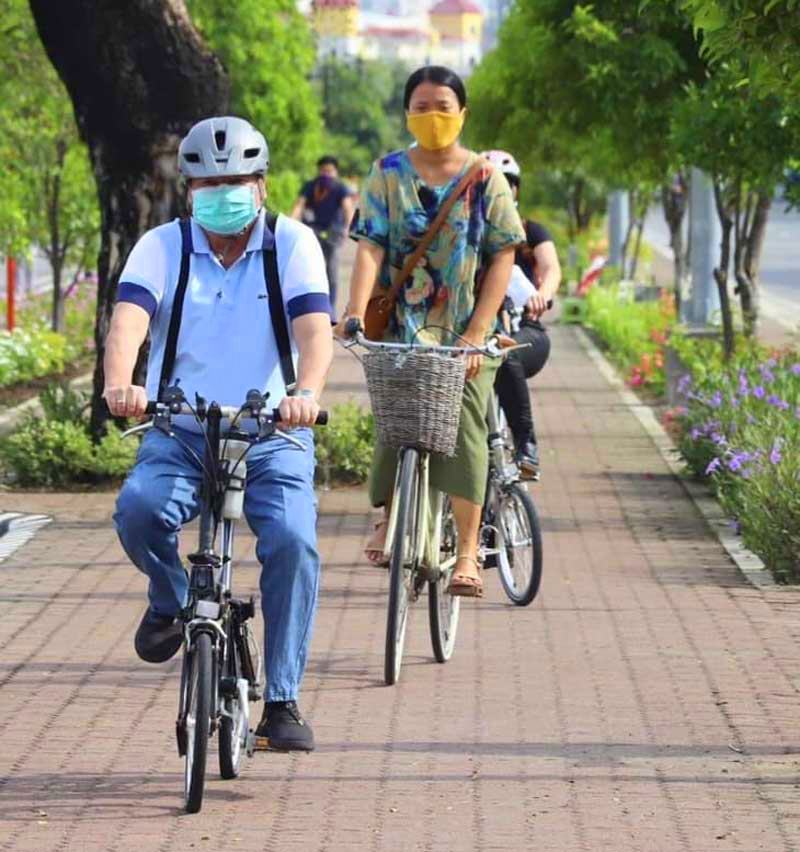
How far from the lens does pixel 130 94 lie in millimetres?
13172

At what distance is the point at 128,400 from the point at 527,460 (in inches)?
178

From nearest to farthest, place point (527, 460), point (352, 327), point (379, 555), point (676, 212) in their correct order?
point (352, 327) → point (379, 555) → point (527, 460) → point (676, 212)

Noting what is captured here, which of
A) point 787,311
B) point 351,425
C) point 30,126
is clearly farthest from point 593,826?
point 787,311

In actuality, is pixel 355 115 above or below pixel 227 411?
below

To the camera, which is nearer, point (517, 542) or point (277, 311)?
point (277, 311)

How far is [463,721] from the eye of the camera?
7266mm

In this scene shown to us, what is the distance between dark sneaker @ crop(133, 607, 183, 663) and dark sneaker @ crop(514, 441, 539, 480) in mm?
3916

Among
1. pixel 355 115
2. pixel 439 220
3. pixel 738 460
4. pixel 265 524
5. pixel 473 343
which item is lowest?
pixel 355 115

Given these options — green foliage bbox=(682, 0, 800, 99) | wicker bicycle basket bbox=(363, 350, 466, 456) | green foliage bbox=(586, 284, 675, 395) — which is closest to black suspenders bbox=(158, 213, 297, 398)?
wicker bicycle basket bbox=(363, 350, 466, 456)

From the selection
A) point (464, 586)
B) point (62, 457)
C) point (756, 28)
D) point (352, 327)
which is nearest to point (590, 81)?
point (62, 457)

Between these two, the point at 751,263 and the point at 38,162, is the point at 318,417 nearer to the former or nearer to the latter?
the point at 751,263

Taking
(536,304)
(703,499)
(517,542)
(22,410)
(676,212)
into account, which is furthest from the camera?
(676,212)

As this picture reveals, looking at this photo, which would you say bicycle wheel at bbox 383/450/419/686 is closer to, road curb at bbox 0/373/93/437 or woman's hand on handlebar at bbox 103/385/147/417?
woman's hand on handlebar at bbox 103/385/147/417

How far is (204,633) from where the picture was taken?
19.6ft
